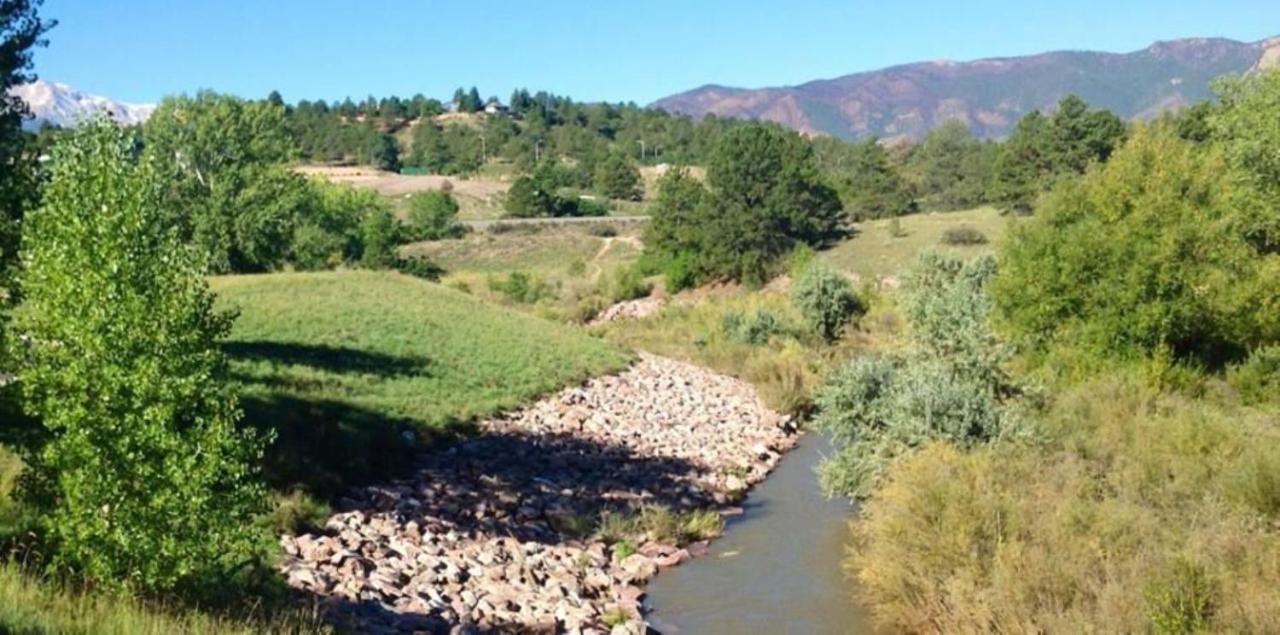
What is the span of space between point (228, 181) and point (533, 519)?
32.1 metres

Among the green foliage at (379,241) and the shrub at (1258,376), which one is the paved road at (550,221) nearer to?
the green foliage at (379,241)

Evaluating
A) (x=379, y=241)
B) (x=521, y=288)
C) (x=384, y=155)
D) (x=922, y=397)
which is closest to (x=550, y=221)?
(x=379, y=241)

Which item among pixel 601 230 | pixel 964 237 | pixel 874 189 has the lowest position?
pixel 964 237

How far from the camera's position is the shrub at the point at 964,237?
59344mm

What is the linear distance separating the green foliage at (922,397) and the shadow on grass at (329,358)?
11708mm

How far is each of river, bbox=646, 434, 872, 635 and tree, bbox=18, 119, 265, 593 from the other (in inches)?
266

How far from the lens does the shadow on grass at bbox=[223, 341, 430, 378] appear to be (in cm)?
2405

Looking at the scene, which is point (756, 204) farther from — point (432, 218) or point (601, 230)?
point (432, 218)

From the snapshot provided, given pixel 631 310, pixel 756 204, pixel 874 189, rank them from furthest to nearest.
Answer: pixel 874 189, pixel 756 204, pixel 631 310

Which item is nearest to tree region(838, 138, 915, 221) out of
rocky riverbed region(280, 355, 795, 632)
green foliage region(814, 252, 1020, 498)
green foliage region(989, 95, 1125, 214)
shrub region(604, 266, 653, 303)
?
green foliage region(989, 95, 1125, 214)

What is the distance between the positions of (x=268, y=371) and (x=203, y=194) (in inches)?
1021

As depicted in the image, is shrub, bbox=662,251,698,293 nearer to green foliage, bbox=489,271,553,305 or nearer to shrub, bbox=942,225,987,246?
green foliage, bbox=489,271,553,305

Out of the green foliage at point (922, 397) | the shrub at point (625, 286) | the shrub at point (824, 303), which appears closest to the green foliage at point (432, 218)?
the shrub at point (625, 286)

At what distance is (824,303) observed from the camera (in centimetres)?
4006
